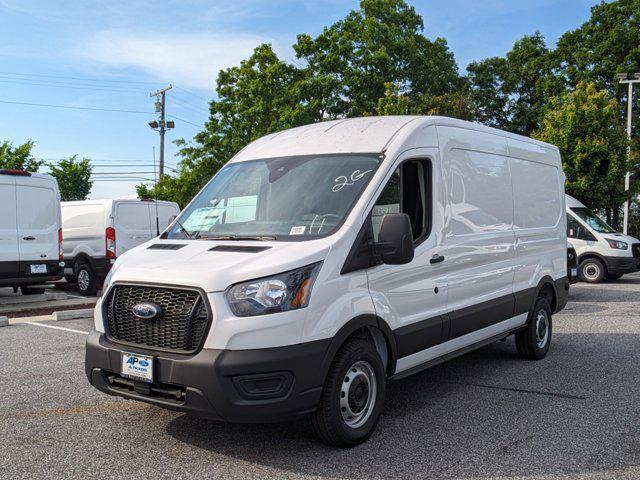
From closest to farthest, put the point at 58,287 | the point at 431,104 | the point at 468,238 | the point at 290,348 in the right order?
the point at 290,348 → the point at 468,238 → the point at 58,287 → the point at 431,104

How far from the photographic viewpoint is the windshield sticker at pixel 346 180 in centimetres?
455

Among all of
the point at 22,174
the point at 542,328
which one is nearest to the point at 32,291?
the point at 22,174

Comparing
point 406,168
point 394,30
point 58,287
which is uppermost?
point 394,30

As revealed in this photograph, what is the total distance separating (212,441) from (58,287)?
1340 centimetres

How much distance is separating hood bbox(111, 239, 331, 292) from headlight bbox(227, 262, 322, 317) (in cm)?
4

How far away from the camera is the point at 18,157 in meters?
33.8

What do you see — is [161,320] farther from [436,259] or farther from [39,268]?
[39,268]

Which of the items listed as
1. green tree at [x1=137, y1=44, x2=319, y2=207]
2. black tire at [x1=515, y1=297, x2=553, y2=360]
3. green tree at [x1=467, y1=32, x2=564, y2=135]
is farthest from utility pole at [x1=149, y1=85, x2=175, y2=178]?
black tire at [x1=515, y1=297, x2=553, y2=360]

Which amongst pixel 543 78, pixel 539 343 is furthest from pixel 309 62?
pixel 539 343

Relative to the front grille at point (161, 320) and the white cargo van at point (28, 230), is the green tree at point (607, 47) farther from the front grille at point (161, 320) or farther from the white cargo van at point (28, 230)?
the front grille at point (161, 320)

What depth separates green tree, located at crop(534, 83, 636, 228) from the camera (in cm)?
1998

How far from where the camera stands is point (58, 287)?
16.3m

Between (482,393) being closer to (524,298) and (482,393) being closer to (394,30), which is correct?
(524,298)

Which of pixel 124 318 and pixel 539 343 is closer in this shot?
pixel 124 318
